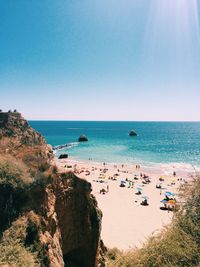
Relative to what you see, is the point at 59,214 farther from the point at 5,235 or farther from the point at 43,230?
the point at 5,235

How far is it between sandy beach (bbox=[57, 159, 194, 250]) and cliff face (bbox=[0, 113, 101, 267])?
131 centimetres

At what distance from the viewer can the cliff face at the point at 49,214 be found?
30.3 ft

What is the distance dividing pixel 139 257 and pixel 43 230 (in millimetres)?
3940

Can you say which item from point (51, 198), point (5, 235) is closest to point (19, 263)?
point (5, 235)

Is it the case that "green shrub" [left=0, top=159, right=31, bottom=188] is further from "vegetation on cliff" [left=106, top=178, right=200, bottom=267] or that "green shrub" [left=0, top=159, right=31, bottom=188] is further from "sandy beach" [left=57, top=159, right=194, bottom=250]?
"vegetation on cliff" [left=106, top=178, right=200, bottom=267]

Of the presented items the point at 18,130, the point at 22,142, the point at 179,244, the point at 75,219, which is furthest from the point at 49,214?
the point at 18,130

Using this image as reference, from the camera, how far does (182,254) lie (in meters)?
8.38

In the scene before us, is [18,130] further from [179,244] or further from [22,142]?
[179,244]

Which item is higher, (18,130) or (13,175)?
(18,130)

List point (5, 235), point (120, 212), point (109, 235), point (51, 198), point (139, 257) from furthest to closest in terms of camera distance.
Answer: point (120, 212) → point (109, 235) → point (51, 198) → point (139, 257) → point (5, 235)

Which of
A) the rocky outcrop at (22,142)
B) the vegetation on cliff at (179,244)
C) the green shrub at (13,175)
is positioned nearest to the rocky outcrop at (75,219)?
the green shrub at (13,175)

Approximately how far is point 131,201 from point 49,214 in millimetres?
25363

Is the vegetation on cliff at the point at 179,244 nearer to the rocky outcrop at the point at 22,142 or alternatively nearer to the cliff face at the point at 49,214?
the cliff face at the point at 49,214

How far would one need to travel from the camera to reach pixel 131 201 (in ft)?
112
